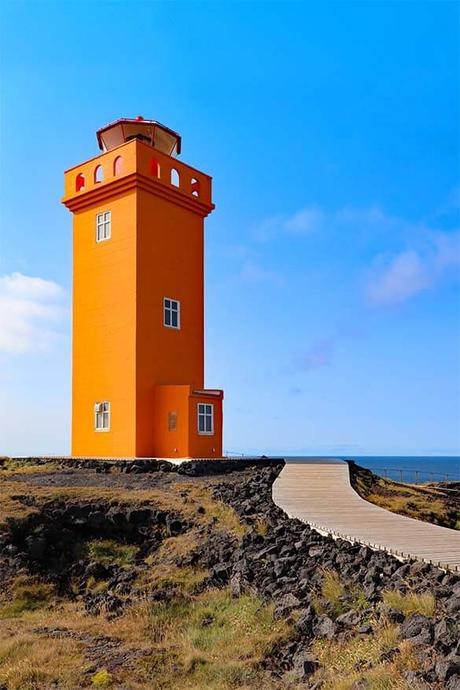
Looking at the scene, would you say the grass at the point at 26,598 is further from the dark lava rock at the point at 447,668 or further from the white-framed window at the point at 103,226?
the white-framed window at the point at 103,226

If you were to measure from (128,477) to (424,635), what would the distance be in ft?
41.2

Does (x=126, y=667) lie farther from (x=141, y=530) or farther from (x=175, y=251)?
(x=175, y=251)

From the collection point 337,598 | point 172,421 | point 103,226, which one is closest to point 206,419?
point 172,421

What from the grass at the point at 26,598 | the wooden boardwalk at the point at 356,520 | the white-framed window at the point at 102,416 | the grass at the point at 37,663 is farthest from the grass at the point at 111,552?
the white-framed window at the point at 102,416

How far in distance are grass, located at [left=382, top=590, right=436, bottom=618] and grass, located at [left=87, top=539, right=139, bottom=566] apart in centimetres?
594

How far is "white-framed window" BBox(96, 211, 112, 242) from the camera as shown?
23736 mm

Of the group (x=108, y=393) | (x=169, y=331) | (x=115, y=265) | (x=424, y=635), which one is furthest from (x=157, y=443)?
(x=424, y=635)

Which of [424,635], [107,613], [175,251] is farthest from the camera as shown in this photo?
[175,251]

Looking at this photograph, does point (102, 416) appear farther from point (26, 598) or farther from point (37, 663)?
point (37, 663)

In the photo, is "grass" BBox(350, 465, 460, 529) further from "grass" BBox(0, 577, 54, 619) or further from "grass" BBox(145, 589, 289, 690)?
"grass" BBox(0, 577, 54, 619)

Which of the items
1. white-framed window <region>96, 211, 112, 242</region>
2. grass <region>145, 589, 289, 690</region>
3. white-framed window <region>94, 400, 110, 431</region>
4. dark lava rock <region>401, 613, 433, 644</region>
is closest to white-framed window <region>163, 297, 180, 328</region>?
white-framed window <region>96, 211, 112, 242</region>

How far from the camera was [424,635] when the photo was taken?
232 inches

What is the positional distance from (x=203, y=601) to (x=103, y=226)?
17382 mm

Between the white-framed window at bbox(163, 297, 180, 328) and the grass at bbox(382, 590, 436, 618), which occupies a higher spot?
the white-framed window at bbox(163, 297, 180, 328)
